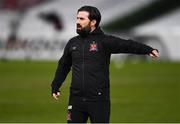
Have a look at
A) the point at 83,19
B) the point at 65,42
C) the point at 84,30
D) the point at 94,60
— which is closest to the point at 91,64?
the point at 94,60

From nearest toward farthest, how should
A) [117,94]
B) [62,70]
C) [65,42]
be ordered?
[62,70] < [117,94] < [65,42]

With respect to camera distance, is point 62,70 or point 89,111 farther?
point 62,70

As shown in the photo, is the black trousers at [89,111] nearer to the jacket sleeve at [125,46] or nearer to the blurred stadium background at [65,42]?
the jacket sleeve at [125,46]

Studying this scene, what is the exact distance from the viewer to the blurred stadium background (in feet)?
64.5

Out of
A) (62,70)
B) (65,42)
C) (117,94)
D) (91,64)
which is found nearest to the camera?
(91,64)

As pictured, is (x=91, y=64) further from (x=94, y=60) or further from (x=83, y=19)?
(x=83, y=19)

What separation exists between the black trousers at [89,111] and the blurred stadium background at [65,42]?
8.82 metres

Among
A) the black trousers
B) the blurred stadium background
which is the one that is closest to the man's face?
the black trousers

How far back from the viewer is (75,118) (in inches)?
334

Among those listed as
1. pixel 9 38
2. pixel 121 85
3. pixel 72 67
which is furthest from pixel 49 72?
pixel 72 67

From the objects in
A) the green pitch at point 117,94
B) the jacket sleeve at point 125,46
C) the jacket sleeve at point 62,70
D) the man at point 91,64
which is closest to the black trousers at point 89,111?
the man at point 91,64

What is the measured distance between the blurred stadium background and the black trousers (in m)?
8.82

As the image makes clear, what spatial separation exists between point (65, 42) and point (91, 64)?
27.0 m

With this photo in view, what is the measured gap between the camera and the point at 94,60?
8461 millimetres
